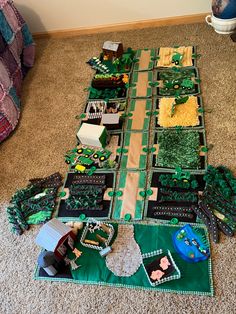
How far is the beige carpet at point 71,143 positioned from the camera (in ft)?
3.92

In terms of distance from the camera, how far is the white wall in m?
2.26

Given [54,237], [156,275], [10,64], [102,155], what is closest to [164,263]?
[156,275]

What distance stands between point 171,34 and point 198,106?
793 mm

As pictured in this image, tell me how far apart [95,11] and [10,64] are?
32.0 inches

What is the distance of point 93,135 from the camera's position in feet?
5.32

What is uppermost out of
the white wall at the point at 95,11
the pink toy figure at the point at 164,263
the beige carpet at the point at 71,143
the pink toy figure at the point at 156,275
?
the white wall at the point at 95,11

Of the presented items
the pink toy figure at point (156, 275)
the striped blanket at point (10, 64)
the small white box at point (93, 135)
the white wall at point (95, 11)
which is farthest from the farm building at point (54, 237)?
the white wall at point (95, 11)

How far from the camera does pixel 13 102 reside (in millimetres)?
1890

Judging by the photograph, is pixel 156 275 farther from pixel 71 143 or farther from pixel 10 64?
pixel 10 64

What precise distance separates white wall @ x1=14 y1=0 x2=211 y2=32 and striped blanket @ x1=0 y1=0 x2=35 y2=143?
292mm

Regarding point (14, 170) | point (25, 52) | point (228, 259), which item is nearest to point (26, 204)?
point (14, 170)

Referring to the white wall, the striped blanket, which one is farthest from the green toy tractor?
the white wall

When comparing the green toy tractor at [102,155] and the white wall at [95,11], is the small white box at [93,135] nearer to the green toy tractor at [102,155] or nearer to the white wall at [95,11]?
the green toy tractor at [102,155]

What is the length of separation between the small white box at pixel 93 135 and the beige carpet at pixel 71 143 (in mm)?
136
